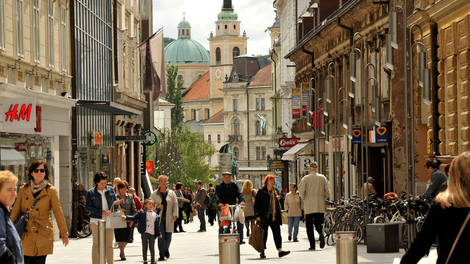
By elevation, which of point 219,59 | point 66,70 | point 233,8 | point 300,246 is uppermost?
point 233,8

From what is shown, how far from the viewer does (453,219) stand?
5.80 m

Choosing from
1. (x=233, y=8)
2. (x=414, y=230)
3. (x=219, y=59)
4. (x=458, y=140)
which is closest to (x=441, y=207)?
(x=414, y=230)

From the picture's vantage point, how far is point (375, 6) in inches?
1052

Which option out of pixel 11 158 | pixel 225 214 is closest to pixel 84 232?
pixel 11 158

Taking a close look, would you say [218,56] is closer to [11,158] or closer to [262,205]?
[11,158]

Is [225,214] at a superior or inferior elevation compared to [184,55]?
inferior

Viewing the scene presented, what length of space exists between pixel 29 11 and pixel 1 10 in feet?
9.51

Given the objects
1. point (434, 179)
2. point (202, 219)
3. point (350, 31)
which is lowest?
point (202, 219)

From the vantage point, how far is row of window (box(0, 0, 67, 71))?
21134mm

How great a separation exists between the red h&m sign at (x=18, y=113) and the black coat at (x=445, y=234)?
1483cm

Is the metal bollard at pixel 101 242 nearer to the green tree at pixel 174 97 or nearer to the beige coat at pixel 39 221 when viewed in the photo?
the beige coat at pixel 39 221

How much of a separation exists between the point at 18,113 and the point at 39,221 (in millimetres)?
9443

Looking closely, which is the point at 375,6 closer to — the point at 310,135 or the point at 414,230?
the point at 414,230

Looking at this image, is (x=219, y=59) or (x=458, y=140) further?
(x=219, y=59)
